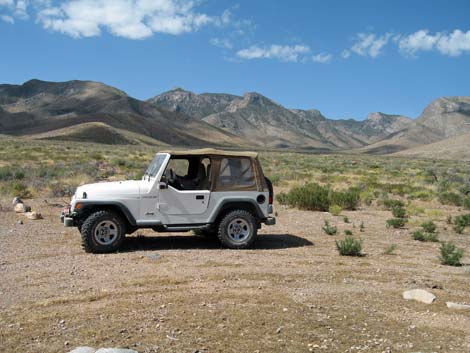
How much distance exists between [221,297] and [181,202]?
3.22 metres

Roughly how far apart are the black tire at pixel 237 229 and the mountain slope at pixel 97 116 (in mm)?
134757

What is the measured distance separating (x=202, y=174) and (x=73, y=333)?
17.6 feet

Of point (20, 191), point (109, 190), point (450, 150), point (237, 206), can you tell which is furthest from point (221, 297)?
point (450, 150)

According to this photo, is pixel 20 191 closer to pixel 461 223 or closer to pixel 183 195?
pixel 183 195

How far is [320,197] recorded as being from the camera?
17312 millimetres

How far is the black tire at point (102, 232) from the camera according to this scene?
9336mm

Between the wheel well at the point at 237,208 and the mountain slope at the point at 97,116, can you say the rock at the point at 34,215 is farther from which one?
the mountain slope at the point at 97,116

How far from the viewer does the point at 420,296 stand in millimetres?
7172

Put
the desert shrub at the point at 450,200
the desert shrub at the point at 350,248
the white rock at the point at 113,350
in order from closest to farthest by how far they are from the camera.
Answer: the white rock at the point at 113,350, the desert shrub at the point at 350,248, the desert shrub at the point at 450,200

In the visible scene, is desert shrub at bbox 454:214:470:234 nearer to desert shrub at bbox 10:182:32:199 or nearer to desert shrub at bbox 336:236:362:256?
desert shrub at bbox 336:236:362:256

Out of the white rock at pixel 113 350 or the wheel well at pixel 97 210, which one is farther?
the wheel well at pixel 97 210

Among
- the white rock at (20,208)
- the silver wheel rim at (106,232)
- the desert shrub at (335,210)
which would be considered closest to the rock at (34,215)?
the white rock at (20,208)

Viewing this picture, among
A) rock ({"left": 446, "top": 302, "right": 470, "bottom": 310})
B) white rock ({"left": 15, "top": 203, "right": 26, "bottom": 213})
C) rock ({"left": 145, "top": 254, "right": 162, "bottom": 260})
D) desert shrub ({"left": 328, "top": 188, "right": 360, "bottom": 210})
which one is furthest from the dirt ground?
desert shrub ({"left": 328, "top": 188, "right": 360, "bottom": 210})

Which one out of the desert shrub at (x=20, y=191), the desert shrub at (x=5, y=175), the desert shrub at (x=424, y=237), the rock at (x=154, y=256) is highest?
the desert shrub at (x=5, y=175)
